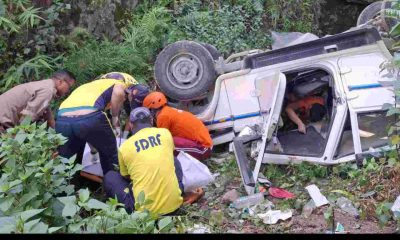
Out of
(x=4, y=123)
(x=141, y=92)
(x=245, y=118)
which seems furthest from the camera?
(x=245, y=118)

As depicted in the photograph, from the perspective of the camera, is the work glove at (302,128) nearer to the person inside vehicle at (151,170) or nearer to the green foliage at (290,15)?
the person inside vehicle at (151,170)

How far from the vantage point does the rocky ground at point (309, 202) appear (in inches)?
178

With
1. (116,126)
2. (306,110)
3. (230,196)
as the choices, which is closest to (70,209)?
(230,196)

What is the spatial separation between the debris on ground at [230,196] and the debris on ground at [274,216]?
1.50 feet

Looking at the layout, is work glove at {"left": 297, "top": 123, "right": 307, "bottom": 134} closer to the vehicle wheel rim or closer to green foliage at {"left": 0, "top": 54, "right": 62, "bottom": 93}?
the vehicle wheel rim

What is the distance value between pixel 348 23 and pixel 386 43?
5332 mm

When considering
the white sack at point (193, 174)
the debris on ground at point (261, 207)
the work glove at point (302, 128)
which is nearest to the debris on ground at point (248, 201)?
the debris on ground at point (261, 207)

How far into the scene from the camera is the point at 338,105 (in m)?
5.64

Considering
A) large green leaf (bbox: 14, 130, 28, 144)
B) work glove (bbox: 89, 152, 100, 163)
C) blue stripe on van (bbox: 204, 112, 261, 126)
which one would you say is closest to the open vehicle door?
blue stripe on van (bbox: 204, 112, 261, 126)

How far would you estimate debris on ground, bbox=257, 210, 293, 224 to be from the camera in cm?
485

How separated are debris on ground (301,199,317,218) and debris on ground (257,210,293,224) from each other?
5.1 inches

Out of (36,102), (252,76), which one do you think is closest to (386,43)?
(252,76)

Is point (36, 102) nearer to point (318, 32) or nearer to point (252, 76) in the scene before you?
point (252, 76)

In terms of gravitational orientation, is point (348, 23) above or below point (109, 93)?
below
